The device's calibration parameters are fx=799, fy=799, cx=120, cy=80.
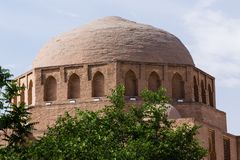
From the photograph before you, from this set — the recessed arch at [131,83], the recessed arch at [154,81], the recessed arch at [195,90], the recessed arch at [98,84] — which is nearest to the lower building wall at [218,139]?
the recessed arch at [195,90]

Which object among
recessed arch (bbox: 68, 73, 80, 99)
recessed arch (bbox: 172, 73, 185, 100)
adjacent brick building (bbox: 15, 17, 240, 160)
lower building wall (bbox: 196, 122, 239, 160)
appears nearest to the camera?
lower building wall (bbox: 196, 122, 239, 160)

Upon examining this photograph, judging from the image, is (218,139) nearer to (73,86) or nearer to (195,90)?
(195,90)

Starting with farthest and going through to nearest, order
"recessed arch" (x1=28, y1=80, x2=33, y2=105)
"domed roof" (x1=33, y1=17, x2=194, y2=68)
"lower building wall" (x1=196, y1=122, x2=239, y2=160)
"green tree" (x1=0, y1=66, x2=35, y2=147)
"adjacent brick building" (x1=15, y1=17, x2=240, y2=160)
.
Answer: "recessed arch" (x1=28, y1=80, x2=33, y2=105), "domed roof" (x1=33, y1=17, x2=194, y2=68), "adjacent brick building" (x1=15, y1=17, x2=240, y2=160), "lower building wall" (x1=196, y1=122, x2=239, y2=160), "green tree" (x1=0, y1=66, x2=35, y2=147)

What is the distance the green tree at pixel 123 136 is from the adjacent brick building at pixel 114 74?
6294 mm

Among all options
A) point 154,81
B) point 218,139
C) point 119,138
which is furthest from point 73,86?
point 119,138

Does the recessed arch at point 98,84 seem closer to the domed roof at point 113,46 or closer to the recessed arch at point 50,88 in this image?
the domed roof at point 113,46

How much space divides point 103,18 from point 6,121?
583 inches

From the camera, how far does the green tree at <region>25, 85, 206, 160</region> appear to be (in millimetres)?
19039

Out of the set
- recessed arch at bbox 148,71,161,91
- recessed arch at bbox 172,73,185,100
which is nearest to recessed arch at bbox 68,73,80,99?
recessed arch at bbox 148,71,161,91

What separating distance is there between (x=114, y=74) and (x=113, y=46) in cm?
155

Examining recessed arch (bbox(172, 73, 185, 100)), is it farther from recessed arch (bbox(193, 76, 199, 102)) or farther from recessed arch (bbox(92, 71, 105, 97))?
recessed arch (bbox(92, 71, 105, 97))

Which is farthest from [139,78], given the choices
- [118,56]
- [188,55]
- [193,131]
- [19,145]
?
[19,145]

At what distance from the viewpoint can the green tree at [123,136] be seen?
1904 centimetres

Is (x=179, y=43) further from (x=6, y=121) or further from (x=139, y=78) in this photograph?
(x=6, y=121)
